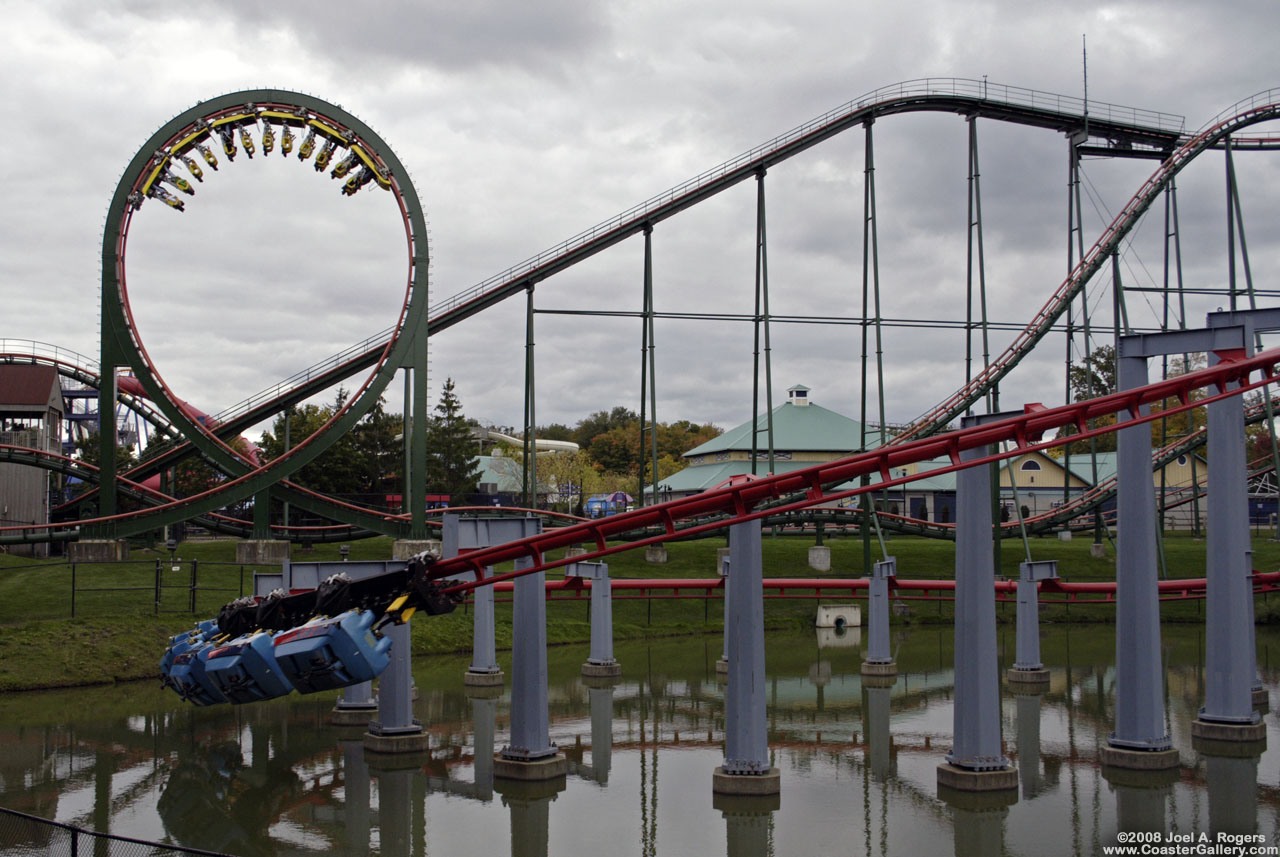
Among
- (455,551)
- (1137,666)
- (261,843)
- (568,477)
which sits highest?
(568,477)

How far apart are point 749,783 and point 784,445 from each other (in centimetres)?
4661

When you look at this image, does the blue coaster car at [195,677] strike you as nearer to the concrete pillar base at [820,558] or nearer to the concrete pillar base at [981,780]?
the concrete pillar base at [981,780]

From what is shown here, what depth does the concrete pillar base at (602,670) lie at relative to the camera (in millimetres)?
26625

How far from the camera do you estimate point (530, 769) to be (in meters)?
16.5

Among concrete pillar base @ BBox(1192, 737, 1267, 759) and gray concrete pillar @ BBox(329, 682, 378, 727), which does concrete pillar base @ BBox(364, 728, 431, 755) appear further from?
concrete pillar base @ BBox(1192, 737, 1267, 759)

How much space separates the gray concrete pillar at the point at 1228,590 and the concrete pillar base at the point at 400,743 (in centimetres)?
1173

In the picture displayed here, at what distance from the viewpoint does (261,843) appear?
45.3 feet

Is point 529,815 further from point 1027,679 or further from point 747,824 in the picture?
point 1027,679

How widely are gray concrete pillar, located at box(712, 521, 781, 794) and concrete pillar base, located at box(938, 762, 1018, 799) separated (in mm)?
2265

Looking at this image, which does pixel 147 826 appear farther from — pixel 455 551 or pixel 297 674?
pixel 455 551

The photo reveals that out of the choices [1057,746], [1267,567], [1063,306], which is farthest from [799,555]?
[1057,746]

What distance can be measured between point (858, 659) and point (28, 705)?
1865 cm

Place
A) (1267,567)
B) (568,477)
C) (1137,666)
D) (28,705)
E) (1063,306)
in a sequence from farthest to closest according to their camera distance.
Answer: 1. (568,477)
2. (1267,567)
3. (1063,306)
4. (28,705)
5. (1137,666)

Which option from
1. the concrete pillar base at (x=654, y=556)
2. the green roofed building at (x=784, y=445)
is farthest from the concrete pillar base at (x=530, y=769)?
the green roofed building at (x=784, y=445)
